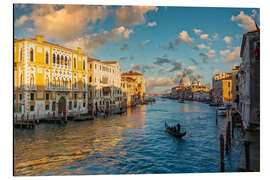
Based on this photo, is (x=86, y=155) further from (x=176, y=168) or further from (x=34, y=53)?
(x=34, y=53)

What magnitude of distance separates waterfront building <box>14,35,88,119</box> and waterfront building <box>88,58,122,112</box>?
13.0 ft

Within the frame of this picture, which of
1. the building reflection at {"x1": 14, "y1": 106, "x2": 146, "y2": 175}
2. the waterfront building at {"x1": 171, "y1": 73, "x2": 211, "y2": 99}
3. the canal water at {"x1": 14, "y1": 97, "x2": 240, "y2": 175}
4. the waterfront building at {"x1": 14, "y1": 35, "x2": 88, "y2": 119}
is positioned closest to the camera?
the canal water at {"x1": 14, "y1": 97, "x2": 240, "y2": 175}

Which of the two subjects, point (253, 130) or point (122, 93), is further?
point (122, 93)

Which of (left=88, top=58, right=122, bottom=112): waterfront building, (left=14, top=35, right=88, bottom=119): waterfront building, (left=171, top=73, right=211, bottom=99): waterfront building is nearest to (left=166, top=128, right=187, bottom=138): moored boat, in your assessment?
(left=14, top=35, right=88, bottom=119): waterfront building

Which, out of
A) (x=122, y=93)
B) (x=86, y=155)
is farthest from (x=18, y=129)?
(x=122, y=93)

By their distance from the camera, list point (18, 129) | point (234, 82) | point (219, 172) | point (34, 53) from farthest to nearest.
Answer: point (234, 82) < point (34, 53) < point (18, 129) < point (219, 172)

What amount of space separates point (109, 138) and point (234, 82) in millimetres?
22089

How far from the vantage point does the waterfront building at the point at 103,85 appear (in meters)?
21.2

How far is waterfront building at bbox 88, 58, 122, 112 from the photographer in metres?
21.2

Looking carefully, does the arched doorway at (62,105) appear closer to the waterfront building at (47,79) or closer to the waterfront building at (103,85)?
the waterfront building at (47,79)

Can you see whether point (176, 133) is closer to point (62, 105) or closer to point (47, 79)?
point (62, 105)

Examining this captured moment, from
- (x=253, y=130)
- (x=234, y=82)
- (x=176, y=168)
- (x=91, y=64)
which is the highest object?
(x=91, y=64)

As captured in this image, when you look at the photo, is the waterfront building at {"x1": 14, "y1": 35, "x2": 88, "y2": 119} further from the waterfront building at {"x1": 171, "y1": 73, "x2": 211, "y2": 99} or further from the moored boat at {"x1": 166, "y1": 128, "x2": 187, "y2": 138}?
the waterfront building at {"x1": 171, "y1": 73, "x2": 211, "y2": 99}
